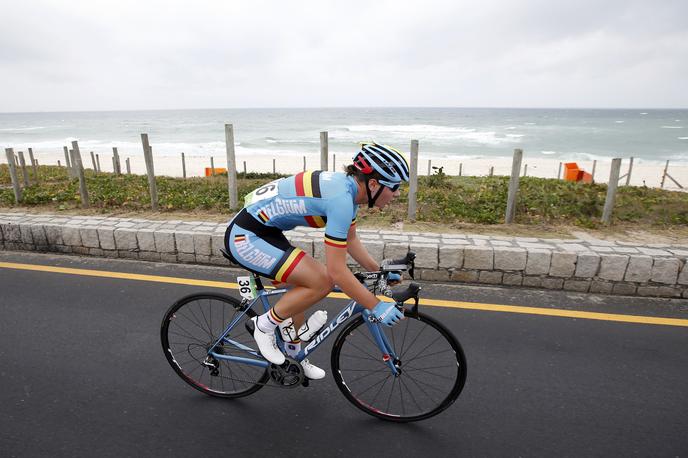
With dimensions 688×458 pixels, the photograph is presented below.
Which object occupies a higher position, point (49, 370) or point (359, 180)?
point (359, 180)

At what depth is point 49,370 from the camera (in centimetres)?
336

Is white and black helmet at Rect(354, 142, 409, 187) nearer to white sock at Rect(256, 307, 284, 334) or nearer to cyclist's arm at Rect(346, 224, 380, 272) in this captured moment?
cyclist's arm at Rect(346, 224, 380, 272)

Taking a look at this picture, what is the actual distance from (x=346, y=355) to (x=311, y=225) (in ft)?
4.22

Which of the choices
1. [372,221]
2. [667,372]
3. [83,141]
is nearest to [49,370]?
[372,221]

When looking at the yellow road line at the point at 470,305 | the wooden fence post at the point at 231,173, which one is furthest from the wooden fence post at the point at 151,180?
the yellow road line at the point at 470,305

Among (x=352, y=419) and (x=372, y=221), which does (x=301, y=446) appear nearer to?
(x=352, y=419)

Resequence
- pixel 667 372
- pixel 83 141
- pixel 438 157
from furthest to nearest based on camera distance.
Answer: pixel 83 141, pixel 438 157, pixel 667 372

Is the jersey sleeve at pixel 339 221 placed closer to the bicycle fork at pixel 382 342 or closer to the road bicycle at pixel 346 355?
the road bicycle at pixel 346 355

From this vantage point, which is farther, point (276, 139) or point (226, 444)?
point (276, 139)

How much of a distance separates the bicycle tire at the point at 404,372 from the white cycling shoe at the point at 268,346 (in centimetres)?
39

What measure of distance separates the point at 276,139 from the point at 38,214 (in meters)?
51.4

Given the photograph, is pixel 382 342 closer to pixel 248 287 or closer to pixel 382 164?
pixel 248 287

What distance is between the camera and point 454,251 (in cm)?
502

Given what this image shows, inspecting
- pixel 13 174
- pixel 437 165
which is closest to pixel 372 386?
pixel 13 174
